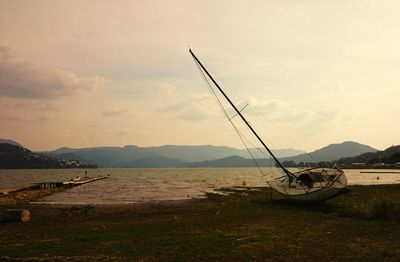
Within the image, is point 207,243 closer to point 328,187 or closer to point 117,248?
point 117,248

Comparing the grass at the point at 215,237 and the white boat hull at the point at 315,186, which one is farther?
the white boat hull at the point at 315,186

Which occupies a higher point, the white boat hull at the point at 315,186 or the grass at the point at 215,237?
the white boat hull at the point at 315,186

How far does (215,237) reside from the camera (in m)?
19.3

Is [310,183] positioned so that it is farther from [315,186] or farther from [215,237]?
[215,237]

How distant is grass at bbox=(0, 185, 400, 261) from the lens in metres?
15.3

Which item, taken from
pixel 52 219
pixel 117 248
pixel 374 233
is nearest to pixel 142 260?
pixel 117 248

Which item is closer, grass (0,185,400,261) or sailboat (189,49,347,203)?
grass (0,185,400,261)

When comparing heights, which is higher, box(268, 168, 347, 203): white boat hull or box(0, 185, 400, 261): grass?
box(268, 168, 347, 203): white boat hull

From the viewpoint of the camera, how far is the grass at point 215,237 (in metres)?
15.3

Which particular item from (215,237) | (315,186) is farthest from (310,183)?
(215,237)

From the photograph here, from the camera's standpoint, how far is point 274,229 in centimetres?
2173

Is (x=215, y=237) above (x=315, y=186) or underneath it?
underneath

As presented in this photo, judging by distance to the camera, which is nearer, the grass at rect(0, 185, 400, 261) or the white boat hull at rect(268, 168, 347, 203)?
the grass at rect(0, 185, 400, 261)

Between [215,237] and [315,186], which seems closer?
[215,237]
